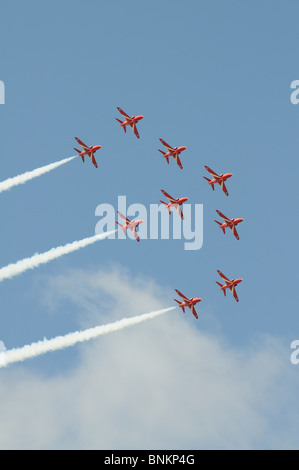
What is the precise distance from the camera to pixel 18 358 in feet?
583
